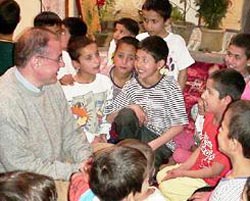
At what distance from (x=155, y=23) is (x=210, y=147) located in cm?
113

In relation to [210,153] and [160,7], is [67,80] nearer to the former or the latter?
[160,7]

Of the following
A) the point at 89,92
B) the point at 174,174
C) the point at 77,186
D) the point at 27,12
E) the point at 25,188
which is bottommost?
the point at 174,174

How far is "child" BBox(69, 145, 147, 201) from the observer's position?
186cm

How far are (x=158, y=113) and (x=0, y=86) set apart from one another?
1.00m

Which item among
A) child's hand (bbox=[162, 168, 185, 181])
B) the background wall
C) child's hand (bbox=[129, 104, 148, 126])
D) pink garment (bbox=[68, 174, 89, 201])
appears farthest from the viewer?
the background wall

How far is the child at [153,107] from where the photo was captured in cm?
300

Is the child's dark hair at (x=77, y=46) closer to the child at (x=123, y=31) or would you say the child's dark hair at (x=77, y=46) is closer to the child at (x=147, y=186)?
the child at (x=123, y=31)

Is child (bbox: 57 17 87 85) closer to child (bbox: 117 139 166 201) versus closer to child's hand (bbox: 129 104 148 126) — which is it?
child's hand (bbox: 129 104 148 126)

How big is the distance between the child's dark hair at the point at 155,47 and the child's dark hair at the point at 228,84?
0.43 m

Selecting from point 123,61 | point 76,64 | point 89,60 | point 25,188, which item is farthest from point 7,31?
point 25,188

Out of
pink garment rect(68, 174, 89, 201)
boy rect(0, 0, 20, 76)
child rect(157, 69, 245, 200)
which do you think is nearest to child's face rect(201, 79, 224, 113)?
child rect(157, 69, 245, 200)

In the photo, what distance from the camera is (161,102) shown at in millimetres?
3018

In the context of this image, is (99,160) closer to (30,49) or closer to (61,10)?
(30,49)

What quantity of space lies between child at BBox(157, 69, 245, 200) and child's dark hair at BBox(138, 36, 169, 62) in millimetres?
423
